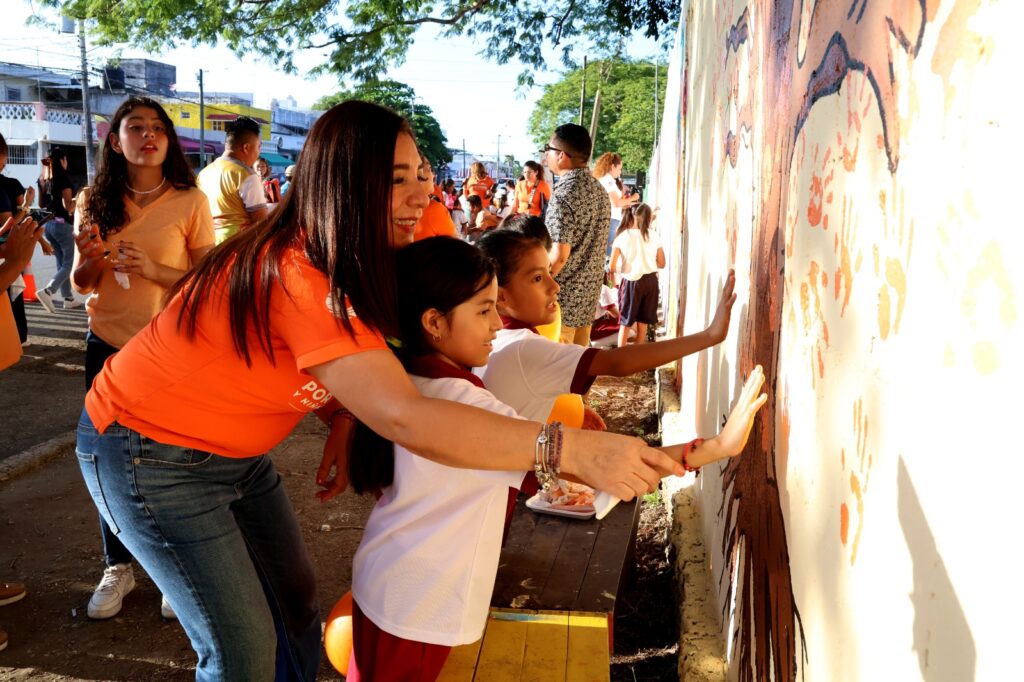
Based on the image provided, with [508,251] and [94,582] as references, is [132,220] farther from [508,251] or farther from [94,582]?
[94,582]

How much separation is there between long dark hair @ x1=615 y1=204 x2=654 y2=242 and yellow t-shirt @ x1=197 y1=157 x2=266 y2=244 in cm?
429

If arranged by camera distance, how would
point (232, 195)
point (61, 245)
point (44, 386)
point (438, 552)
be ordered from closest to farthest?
point (438, 552) → point (232, 195) → point (44, 386) → point (61, 245)

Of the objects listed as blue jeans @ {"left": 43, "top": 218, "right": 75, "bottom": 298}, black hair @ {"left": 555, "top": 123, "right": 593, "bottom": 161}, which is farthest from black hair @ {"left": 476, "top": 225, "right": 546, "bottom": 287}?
blue jeans @ {"left": 43, "top": 218, "right": 75, "bottom": 298}

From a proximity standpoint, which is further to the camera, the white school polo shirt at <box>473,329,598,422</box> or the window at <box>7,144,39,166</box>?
the window at <box>7,144,39,166</box>

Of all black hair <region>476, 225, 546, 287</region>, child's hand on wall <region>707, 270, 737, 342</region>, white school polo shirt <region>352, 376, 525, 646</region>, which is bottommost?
white school polo shirt <region>352, 376, 525, 646</region>

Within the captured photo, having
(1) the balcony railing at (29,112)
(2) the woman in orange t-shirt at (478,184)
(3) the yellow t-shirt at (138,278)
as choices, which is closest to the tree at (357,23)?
(2) the woman in orange t-shirt at (478,184)

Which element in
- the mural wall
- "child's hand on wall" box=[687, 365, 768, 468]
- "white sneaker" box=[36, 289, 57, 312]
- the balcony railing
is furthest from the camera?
the balcony railing

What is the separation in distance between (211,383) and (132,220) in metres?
1.83

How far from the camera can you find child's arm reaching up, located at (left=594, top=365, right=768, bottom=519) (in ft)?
5.48

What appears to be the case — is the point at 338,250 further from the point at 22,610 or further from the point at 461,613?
the point at 22,610

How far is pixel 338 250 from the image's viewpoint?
71.4 inches

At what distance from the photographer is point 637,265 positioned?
8609 millimetres

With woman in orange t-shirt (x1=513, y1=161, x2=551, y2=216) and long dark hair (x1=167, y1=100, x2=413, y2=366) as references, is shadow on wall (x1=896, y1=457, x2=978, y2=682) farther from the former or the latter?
woman in orange t-shirt (x1=513, y1=161, x2=551, y2=216)

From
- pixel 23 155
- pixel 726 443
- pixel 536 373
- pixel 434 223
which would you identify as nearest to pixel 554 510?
pixel 434 223
